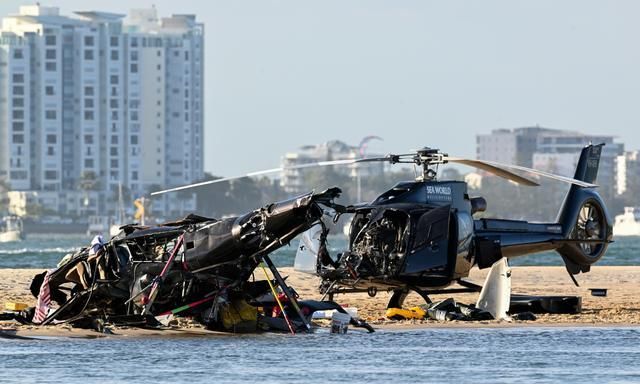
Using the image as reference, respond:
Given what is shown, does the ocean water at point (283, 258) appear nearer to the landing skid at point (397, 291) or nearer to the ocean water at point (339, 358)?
the landing skid at point (397, 291)

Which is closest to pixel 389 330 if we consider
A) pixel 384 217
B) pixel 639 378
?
pixel 384 217

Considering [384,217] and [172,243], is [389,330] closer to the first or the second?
[384,217]

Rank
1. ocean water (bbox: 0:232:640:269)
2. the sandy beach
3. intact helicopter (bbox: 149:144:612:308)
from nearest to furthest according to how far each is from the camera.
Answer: the sandy beach < intact helicopter (bbox: 149:144:612:308) < ocean water (bbox: 0:232:640:269)

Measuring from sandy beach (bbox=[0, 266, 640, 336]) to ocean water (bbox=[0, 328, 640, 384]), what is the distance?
3.13 ft

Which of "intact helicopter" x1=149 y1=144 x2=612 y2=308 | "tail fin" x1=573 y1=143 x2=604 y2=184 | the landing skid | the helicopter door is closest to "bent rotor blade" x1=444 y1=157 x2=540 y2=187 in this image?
"intact helicopter" x1=149 y1=144 x2=612 y2=308

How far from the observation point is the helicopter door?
27.7 metres

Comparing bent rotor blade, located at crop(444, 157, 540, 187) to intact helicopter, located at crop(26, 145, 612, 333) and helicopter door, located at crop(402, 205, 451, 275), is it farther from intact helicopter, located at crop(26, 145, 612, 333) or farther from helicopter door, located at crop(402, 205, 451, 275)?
helicopter door, located at crop(402, 205, 451, 275)

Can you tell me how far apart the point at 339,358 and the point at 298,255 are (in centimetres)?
617

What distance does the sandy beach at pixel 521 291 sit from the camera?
2706 centimetres

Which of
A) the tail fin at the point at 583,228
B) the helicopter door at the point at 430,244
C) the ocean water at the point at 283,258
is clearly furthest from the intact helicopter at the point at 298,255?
the ocean water at the point at 283,258

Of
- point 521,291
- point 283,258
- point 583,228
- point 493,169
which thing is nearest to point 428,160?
point 493,169

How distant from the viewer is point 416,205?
91.7ft

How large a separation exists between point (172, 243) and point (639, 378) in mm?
7883

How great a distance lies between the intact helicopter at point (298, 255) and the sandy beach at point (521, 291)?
0.58m
